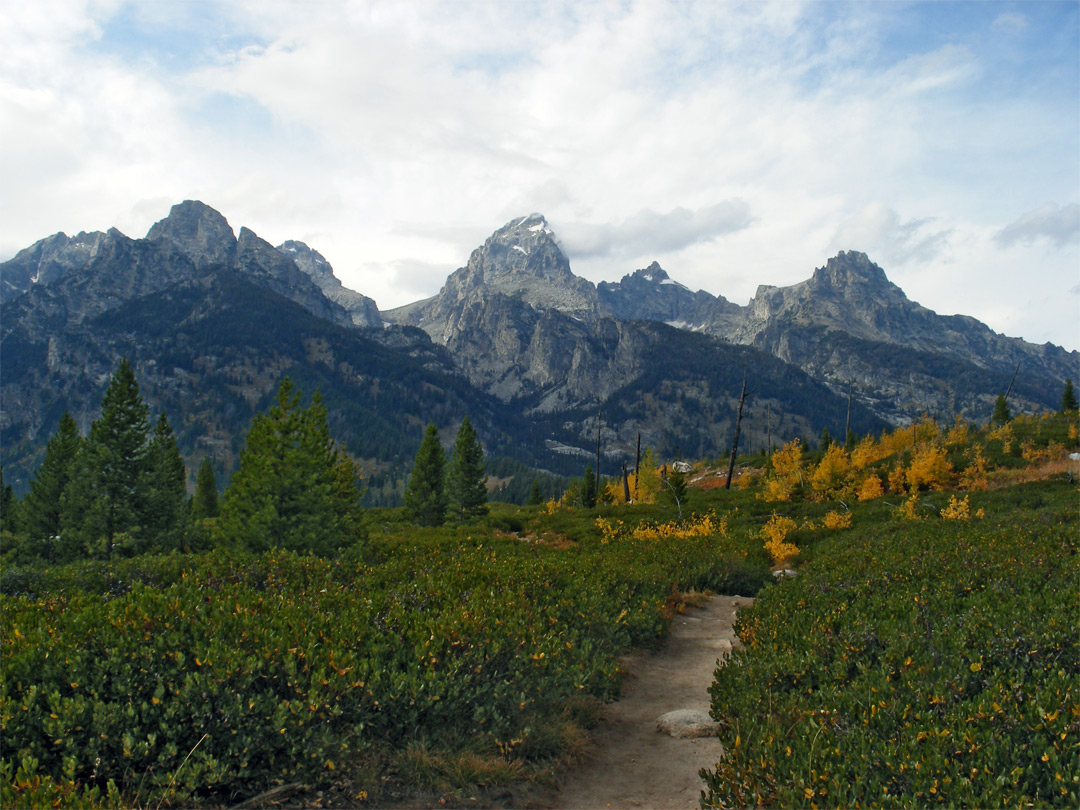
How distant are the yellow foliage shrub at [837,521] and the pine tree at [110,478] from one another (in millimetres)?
39291

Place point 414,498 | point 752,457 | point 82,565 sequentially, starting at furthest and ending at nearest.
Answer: point 752,457 → point 414,498 → point 82,565

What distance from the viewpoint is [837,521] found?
25.7m

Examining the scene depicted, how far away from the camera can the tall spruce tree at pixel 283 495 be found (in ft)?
70.9

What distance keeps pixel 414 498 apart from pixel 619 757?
45.4m

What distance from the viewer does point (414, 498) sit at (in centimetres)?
Answer: 5094

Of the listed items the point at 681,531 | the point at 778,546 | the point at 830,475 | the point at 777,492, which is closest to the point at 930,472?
the point at 830,475

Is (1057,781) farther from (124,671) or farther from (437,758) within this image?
(124,671)

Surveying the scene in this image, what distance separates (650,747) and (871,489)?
93.0ft

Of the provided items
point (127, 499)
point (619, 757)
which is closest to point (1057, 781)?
point (619, 757)

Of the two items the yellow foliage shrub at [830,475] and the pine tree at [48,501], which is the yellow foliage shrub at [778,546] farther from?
the pine tree at [48,501]

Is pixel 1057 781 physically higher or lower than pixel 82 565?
higher

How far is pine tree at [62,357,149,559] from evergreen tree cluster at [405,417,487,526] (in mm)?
20454

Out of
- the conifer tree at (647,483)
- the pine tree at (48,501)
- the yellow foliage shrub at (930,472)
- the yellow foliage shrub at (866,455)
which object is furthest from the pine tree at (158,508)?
the yellow foliage shrub at (930,472)

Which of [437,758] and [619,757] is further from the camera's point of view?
[619,757]
